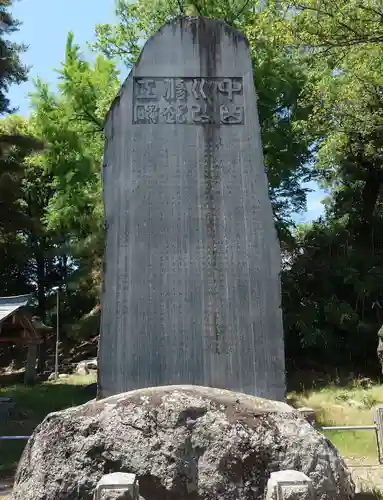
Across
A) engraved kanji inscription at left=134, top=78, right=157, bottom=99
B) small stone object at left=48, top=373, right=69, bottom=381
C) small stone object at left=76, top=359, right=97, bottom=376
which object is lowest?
small stone object at left=48, top=373, right=69, bottom=381

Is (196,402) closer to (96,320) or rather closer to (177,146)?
(177,146)

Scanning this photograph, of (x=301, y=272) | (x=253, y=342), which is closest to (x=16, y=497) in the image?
(x=253, y=342)

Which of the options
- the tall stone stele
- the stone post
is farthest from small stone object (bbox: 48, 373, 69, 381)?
the tall stone stele

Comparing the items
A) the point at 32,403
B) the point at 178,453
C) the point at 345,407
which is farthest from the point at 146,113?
the point at 32,403

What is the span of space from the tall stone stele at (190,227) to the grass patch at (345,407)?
4280 mm

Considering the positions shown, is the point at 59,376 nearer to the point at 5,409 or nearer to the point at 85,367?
the point at 85,367

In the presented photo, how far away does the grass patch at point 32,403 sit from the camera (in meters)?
9.56

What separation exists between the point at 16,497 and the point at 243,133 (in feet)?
12.4

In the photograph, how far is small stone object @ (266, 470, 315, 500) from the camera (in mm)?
2883

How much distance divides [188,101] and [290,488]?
3.79m

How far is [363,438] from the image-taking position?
26.8 feet

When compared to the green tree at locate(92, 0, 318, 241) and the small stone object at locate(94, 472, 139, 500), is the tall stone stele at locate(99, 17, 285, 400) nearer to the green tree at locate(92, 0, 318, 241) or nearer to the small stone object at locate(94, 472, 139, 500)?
the small stone object at locate(94, 472, 139, 500)

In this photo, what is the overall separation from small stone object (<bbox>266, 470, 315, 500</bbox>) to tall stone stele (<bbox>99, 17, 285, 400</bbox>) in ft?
5.15

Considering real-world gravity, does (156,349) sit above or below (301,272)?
below
